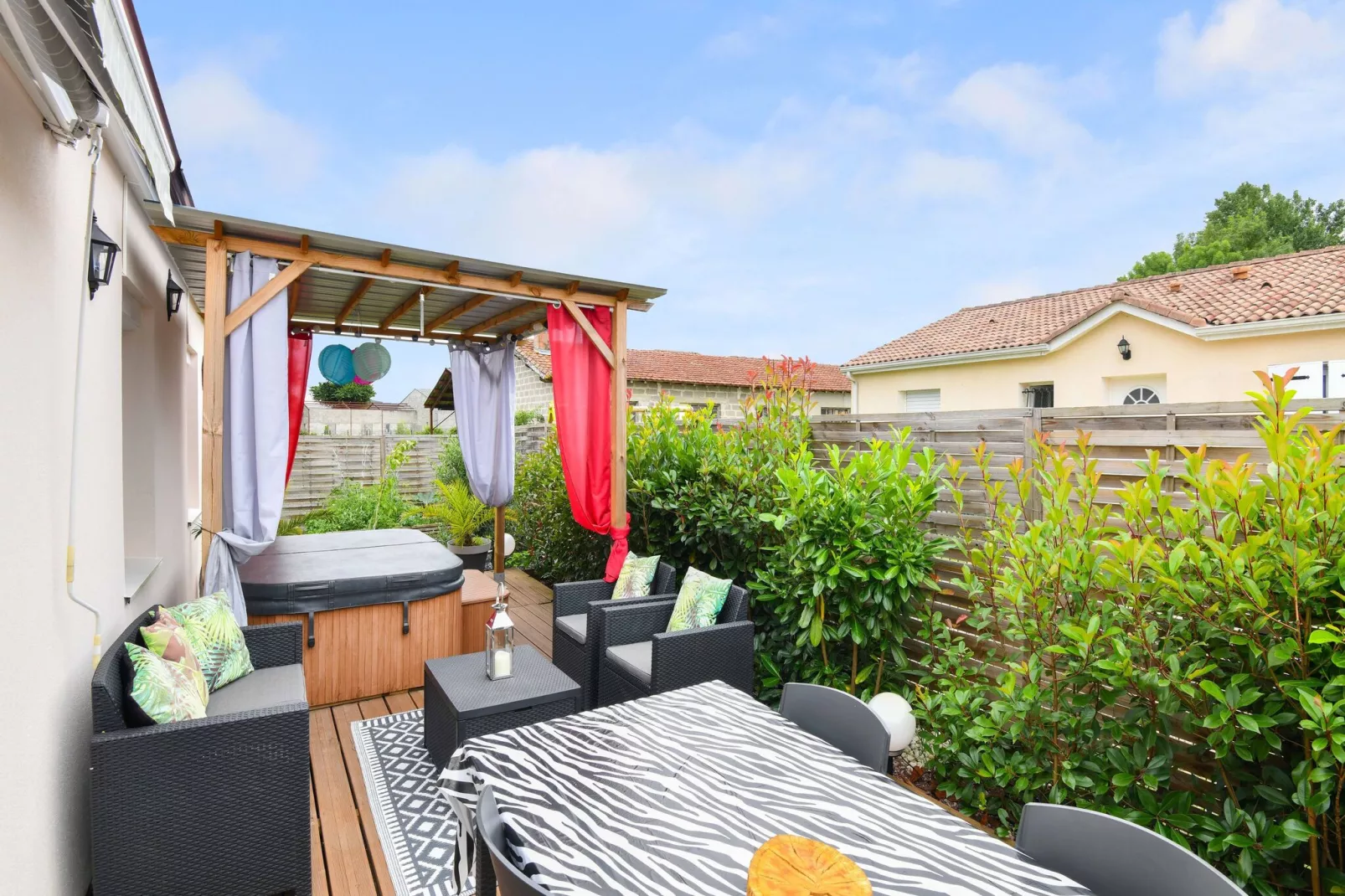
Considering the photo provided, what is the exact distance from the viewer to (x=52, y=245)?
1.93 meters

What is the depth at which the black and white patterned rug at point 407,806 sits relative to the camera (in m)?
2.46

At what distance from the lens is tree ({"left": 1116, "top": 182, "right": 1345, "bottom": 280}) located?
2195 cm

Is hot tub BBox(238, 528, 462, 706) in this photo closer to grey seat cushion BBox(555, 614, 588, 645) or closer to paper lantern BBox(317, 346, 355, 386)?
grey seat cushion BBox(555, 614, 588, 645)

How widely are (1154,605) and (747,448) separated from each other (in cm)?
250

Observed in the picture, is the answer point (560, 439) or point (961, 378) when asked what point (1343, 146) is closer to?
point (961, 378)

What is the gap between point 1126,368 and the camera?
9844 millimetres

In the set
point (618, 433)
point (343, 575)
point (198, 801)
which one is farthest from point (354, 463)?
point (198, 801)

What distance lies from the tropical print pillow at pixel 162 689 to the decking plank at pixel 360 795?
2.74 ft

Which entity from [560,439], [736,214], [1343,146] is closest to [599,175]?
[736,214]

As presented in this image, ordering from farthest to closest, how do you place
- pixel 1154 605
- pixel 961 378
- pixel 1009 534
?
pixel 961 378 → pixel 1009 534 → pixel 1154 605

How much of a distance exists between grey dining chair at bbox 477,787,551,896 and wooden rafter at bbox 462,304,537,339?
4.14 metres

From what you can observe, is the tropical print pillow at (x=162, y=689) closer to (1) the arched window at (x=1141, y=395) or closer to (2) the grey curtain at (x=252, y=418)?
(2) the grey curtain at (x=252, y=418)

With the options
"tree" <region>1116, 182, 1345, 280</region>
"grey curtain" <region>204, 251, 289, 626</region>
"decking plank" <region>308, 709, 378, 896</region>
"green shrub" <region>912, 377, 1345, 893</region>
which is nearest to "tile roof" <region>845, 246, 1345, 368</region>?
"green shrub" <region>912, 377, 1345, 893</region>

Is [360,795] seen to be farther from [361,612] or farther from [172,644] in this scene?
[361,612]
